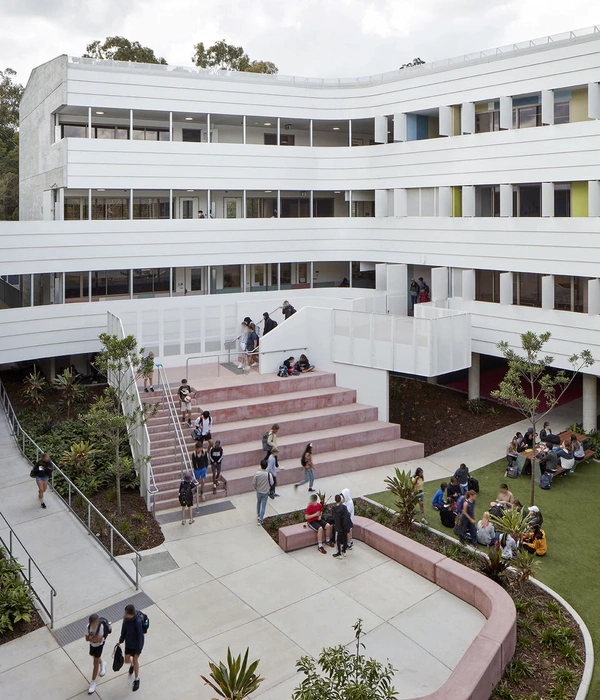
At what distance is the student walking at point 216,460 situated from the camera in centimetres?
1942

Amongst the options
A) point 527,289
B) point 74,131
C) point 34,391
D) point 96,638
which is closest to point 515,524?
point 96,638

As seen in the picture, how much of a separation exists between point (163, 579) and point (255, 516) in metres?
3.81

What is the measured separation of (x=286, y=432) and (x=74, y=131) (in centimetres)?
1613

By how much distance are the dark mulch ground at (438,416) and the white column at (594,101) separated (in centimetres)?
1128

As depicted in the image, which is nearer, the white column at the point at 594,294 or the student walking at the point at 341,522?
the student walking at the point at 341,522

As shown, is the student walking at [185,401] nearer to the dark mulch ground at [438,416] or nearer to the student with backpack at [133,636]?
the dark mulch ground at [438,416]

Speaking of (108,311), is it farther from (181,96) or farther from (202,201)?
(181,96)

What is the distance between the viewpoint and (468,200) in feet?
93.0

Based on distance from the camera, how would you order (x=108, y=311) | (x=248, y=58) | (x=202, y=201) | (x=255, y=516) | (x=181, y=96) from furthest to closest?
1. (x=248, y=58)
2. (x=202, y=201)
3. (x=181, y=96)
4. (x=108, y=311)
5. (x=255, y=516)

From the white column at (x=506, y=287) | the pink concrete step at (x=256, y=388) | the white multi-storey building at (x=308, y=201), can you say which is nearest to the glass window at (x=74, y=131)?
the white multi-storey building at (x=308, y=201)

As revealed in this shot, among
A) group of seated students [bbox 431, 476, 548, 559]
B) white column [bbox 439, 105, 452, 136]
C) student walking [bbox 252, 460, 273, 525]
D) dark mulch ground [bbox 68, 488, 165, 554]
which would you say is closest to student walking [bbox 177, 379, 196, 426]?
dark mulch ground [bbox 68, 488, 165, 554]

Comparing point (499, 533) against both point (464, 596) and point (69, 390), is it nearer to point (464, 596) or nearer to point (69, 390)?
point (464, 596)

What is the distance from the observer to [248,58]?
213 ft

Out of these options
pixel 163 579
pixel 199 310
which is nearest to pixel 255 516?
pixel 163 579
